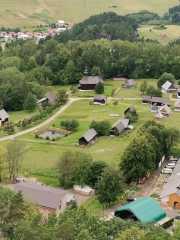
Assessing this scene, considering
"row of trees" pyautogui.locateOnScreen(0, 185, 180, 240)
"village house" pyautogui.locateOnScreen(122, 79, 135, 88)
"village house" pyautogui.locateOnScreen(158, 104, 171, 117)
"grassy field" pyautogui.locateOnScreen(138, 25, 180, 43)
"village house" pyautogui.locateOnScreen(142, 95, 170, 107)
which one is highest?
"grassy field" pyautogui.locateOnScreen(138, 25, 180, 43)

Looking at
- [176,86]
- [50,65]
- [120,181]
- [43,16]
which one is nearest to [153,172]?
[120,181]

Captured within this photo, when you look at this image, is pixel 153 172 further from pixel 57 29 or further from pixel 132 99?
pixel 57 29

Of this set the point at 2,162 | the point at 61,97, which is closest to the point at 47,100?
the point at 61,97

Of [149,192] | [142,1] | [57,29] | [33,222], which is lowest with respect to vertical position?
[149,192]

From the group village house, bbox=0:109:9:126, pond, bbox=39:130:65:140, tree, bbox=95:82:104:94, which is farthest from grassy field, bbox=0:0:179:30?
pond, bbox=39:130:65:140

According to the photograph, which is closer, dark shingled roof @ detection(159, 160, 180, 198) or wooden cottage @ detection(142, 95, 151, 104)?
dark shingled roof @ detection(159, 160, 180, 198)

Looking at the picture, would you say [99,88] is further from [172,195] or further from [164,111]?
[172,195]

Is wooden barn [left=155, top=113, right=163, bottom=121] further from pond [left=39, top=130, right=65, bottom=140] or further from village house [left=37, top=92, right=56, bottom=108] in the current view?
village house [left=37, top=92, right=56, bottom=108]
